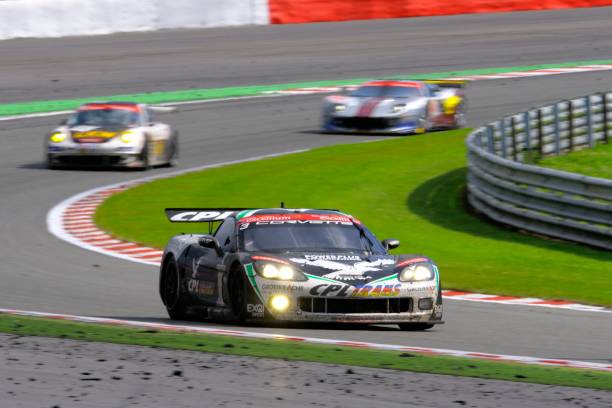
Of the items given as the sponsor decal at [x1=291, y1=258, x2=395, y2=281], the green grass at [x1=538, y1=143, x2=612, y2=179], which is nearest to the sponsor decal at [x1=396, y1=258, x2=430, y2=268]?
the sponsor decal at [x1=291, y1=258, x2=395, y2=281]

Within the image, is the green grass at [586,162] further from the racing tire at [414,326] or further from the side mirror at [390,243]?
the racing tire at [414,326]

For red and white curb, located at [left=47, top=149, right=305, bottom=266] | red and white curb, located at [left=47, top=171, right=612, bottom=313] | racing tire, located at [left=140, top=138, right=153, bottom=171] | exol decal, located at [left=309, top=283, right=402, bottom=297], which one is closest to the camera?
exol decal, located at [left=309, top=283, right=402, bottom=297]

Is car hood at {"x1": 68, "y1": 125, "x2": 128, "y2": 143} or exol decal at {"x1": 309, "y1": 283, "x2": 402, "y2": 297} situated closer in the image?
exol decal at {"x1": 309, "y1": 283, "x2": 402, "y2": 297}

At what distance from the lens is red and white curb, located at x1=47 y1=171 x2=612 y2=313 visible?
1240 centimetres

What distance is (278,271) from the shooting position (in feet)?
33.1

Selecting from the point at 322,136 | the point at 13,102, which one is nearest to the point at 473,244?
the point at 322,136

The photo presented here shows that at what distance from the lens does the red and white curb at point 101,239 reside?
488 inches

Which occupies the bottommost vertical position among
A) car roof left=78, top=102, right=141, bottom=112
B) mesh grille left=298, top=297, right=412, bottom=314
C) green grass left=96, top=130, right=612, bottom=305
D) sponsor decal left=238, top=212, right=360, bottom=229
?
green grass left=96, top=130, right=612, bottom=305

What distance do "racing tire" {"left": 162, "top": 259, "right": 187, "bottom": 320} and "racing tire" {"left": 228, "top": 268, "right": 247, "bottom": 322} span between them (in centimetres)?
87

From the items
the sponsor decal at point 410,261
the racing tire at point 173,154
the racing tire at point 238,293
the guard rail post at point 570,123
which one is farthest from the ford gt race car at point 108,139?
the sponsor decal at point 410,261

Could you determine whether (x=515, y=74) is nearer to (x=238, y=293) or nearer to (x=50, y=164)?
(x=50, y=164)

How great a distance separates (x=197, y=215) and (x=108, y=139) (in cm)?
1267

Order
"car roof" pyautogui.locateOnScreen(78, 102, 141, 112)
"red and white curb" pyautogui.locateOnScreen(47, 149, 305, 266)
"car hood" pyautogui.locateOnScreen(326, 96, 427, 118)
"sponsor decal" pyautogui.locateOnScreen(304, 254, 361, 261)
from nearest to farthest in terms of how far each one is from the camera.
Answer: "sponsor decal" pyautogui.locateOnScreen(304, 254, 361, 261) → "red and white curb" pyautogui.locateOnScreen(47, 149, 305, 266) → "car roof" pyautogui.locateOnScreen(78, 102, 141, 112) → "car hood" pyautogui.locateOnScreen(326, 96, 427, 118)

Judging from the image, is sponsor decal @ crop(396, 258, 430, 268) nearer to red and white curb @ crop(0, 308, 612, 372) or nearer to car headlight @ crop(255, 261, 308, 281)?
car headlight @ crop(255, 261, 308, 281)
